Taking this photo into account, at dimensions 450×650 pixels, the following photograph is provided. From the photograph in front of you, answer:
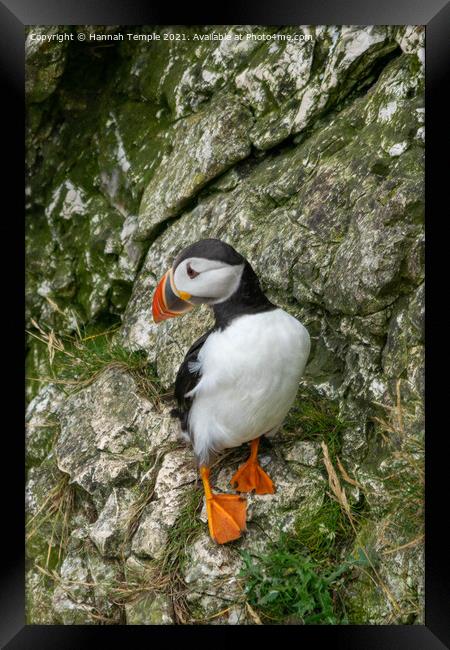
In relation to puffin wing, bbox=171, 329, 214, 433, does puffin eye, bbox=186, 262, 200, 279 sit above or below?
above

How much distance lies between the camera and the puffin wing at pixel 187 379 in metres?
2.96

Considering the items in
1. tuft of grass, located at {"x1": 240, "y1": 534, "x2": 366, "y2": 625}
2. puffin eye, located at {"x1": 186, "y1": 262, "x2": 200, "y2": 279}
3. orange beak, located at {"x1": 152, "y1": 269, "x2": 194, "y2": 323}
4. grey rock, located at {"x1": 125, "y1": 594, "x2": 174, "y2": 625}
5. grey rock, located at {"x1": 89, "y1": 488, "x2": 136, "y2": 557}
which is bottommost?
tuft of grass, located at {"x1": 240, "y1": 534, "x2": 366, "y2": 625}

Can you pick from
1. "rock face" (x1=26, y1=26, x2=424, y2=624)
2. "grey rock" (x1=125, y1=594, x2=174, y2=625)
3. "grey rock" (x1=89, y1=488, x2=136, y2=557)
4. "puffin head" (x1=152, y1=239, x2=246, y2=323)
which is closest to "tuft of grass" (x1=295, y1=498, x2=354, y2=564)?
"rock face" (x1=26, y1=26, x2=424, y2=624)

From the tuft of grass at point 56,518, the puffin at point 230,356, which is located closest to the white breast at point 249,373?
the puffin at point 230,356

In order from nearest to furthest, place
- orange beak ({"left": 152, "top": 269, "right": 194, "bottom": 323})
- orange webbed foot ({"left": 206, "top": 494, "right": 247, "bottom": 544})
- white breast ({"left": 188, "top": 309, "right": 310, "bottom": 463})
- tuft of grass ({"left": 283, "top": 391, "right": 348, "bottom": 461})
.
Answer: white breast ({"left": 188, "top": 309, "right": 310, "bottom": 463}) → orange beak ({"left": 152, "top": 269, "right": 194, "bottom": 323}) → orange webbed foot ({"left": 206, "top": 494, "right": 247, "bottom": 544}) → tuft of grass ({"left": 283, "top": 391, "right": 348, "bottom": 461})

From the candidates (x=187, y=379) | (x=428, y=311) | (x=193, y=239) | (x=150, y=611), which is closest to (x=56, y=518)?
(x=150, y=611)

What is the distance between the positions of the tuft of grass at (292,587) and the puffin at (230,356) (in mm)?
182

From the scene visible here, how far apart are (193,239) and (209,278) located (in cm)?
116

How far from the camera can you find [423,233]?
2953 mm

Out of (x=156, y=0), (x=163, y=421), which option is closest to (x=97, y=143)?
(x=156, y=0)

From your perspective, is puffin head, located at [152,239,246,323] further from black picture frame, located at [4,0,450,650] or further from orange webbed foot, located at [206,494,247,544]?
orange webbed foot, located at [206,494,247,544]

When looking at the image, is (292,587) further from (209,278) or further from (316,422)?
(209,278)

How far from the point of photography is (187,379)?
2.99m

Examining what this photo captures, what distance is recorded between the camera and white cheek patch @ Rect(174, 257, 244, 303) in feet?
9.04
